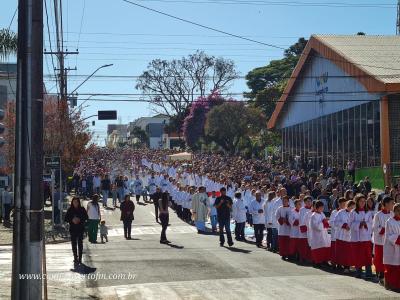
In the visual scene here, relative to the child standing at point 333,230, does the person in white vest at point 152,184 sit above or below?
above

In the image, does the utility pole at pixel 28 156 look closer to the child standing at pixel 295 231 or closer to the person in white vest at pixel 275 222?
the child standing at pixel 295 231

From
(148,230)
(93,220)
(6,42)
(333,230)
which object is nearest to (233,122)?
(6,42)

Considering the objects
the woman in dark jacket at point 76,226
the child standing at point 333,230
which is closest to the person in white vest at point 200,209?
the woman in dark jacket at point 76,226

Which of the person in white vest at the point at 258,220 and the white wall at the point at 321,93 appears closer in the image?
the person in white vest at the point at 258,220

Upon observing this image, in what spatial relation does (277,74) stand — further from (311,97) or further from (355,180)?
(355,180)

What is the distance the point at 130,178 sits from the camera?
4341 cm

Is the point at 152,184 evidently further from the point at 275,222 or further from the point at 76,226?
the point at 76,226

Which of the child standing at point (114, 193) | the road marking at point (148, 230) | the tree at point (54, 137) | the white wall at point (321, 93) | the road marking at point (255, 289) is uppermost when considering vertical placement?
the white wall at point (321, 93)

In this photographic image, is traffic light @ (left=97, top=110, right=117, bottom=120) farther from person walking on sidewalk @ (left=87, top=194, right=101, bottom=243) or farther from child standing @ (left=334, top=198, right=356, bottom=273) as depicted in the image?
child standing @ (left=334, top=198, right=356, bottom=273)

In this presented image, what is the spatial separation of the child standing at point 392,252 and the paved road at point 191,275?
28cm

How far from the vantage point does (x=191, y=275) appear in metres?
14.8

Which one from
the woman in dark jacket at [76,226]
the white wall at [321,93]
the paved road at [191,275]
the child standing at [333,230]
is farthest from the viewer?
the white wall at [321,93]

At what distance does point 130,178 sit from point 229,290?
30.9 m

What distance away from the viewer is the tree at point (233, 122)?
6153 cm
